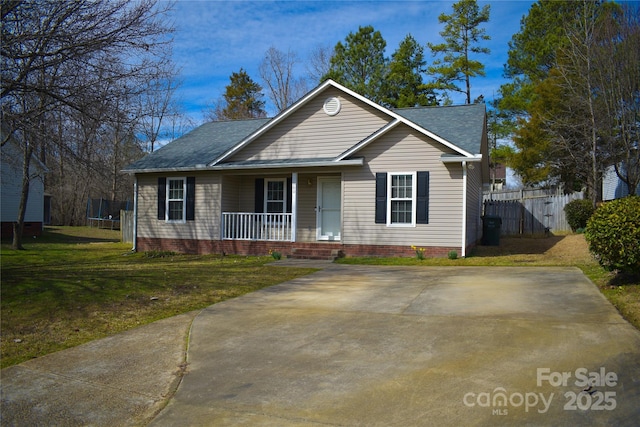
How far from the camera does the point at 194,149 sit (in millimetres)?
19516

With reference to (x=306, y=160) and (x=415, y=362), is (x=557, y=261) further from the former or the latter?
(x=415, y=362)

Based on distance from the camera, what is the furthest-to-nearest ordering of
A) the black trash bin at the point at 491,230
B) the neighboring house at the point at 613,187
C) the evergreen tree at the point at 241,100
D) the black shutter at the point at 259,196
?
the evergreen tree at the point at 241,100 < the neighboring house at the point at 613,187 < the black trash bin at the point at 491,230 < the black shutter at the point at 259,196

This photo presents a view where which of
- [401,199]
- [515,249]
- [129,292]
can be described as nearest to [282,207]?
[401,199]

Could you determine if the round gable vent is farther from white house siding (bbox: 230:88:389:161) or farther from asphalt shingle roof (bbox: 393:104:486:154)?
asphalt shingle roof (bbox: 393:104:486:154)

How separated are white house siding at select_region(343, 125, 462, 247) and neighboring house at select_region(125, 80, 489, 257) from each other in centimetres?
3

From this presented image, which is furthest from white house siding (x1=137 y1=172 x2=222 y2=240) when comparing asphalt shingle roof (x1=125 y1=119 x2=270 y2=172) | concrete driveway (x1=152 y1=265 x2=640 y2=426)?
concrete driveway (x1=152 y1=265 x2=640 y2=426)

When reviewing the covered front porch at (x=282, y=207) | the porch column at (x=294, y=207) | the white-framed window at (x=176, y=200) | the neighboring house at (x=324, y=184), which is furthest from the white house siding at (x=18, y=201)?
the porch column at (x=294, y=207)

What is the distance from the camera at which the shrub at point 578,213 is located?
21.5 m

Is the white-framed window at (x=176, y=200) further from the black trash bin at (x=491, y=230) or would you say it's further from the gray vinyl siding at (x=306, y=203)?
the black trash bin at (x=491, y=230)

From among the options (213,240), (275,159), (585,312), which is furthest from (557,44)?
(585,312)

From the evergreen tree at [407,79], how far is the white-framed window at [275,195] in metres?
18.8

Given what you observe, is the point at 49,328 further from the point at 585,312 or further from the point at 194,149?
the point at 194,149

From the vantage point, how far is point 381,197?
588 inches

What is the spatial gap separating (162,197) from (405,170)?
30.5 feet
